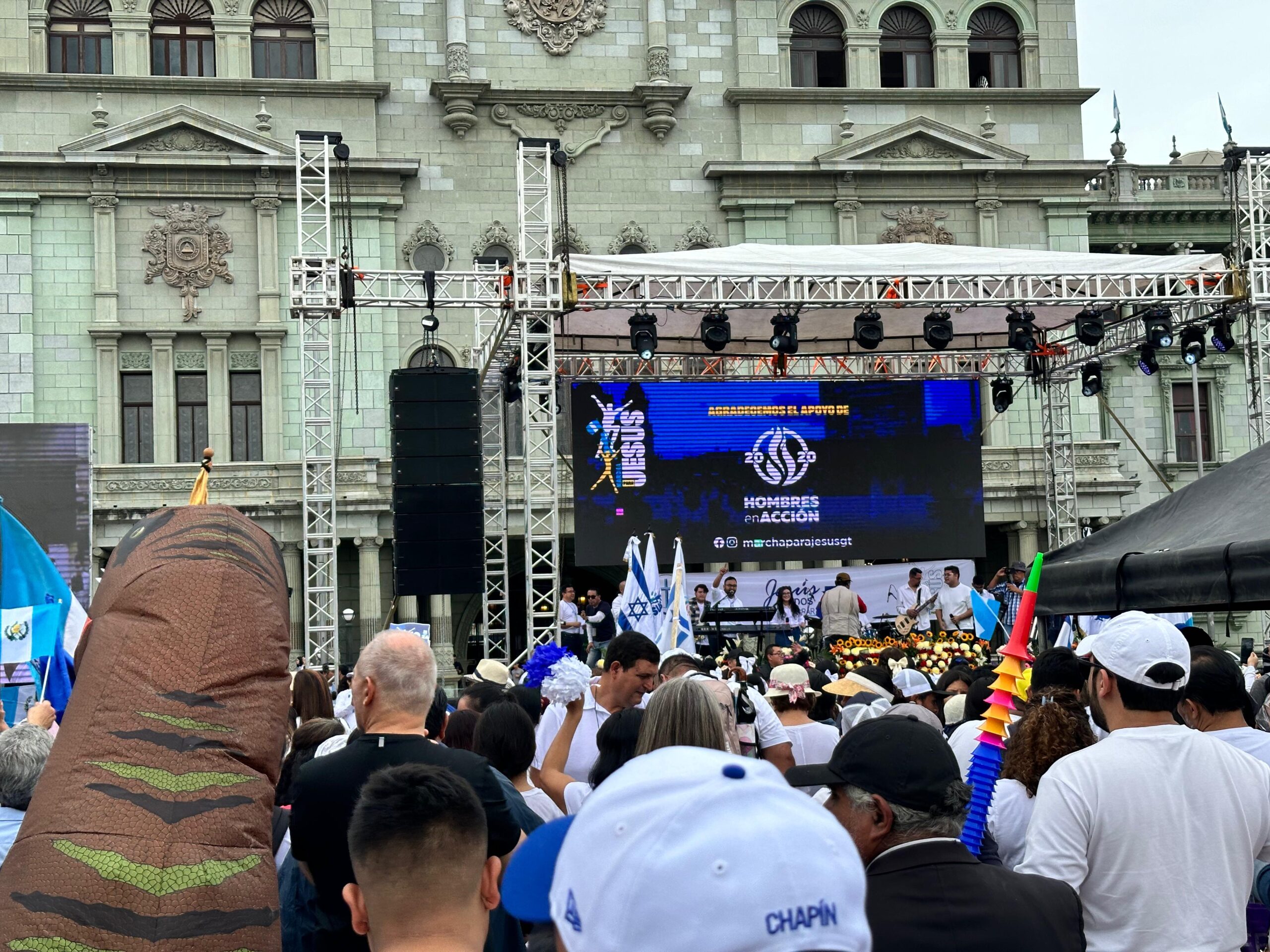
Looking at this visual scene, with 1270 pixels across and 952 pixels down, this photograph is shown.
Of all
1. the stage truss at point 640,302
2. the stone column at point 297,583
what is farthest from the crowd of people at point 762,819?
the stone column at point 297,583

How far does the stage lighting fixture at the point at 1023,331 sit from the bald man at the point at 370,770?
1923 centimetres

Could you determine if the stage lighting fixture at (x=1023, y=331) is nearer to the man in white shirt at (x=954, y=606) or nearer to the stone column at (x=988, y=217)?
the man in white shirt at (x=954, y=606)

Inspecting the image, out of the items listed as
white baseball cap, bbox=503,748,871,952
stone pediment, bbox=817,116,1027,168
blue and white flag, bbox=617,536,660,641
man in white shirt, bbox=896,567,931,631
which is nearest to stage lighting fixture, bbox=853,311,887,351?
man in white shirt, bbox=896,567,931,631

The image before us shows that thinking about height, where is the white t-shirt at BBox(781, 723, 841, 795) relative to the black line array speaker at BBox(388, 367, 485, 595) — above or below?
below

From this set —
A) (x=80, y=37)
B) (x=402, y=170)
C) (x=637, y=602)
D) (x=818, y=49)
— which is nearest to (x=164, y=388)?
(x=402, y=170)

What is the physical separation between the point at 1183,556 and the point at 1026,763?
9.54 feet

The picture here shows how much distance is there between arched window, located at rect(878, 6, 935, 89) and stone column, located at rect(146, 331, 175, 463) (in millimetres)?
16980

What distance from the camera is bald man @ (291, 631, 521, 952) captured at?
4.36 m

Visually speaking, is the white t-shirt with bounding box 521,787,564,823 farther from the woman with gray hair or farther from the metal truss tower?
the metal truss tower

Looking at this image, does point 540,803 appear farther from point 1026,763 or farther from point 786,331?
point 786,331

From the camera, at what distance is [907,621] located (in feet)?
77.5

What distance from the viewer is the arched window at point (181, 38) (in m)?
33.3

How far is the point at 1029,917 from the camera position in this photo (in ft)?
11.3

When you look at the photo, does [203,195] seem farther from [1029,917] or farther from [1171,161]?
[1029,917]
